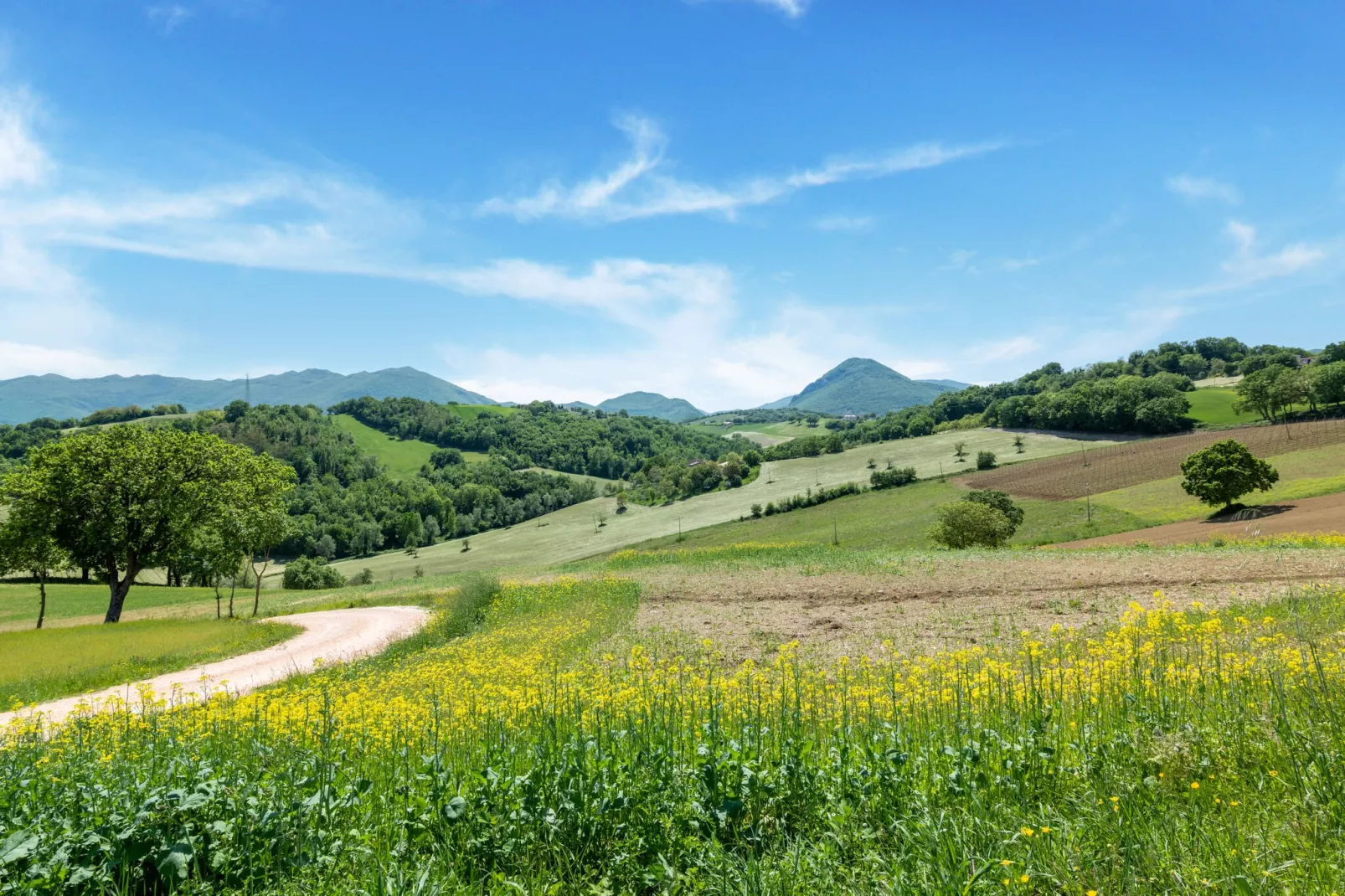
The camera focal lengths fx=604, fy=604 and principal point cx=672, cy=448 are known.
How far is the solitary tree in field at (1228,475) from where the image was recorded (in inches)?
1812

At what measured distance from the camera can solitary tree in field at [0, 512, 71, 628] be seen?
2811 centimetres

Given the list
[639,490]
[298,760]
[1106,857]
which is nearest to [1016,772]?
[1106,857]

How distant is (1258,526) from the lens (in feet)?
124

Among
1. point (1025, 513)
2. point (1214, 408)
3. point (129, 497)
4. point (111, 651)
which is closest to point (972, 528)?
point (1025, 513)

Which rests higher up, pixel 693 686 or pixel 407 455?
pixel 407 455

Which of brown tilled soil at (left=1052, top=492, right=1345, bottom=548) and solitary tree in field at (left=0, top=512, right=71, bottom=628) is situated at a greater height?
solitary tree in field at (left=0, top=512, right=71, bottom=628)

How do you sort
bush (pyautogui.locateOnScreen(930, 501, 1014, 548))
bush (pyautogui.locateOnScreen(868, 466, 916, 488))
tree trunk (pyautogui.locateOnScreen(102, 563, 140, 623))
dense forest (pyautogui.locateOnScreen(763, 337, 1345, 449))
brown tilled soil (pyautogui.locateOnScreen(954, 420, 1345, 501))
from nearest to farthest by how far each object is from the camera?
tree trunk (pyautogui.locateOnScreen(102, 563, 140, 623))
bush (pyautogui.locateOnScreen(930, 501, 1014, 548))
brown tilled soil (pyautogui.locateOnScreen(954, 420, 1345, 501))
dense forest (pyautogui.locateOnScreen(763, 337, 1345, 449))
bush (pyautogui.locateOnScreen(868, 466, 916, 488))

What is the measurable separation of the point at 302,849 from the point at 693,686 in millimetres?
4857

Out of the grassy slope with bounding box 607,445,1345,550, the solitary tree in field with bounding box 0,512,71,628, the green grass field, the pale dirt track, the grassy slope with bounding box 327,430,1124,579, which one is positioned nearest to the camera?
the pale dirt track

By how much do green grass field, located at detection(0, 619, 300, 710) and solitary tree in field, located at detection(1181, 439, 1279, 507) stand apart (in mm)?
61867

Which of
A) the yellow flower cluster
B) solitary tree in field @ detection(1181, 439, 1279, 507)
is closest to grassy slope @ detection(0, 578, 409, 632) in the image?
the yellow flower cluster

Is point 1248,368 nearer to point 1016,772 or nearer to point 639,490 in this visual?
point 639,490

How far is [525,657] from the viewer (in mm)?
12359

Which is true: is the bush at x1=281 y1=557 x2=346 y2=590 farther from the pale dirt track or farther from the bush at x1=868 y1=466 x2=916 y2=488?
the bush at x1=868 y1=466 x2=916 y2=488
